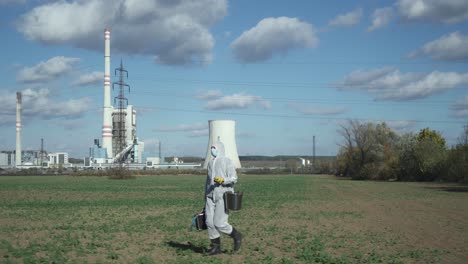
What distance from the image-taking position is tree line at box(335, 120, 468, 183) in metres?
54.7

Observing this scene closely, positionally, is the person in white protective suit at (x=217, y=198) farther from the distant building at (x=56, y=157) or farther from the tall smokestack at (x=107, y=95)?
the distant building at (x=56, y=157)

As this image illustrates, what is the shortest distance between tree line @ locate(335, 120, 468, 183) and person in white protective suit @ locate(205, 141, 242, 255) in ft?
144

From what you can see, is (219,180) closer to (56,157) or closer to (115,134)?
(115,134)

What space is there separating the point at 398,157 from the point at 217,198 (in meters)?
59.7

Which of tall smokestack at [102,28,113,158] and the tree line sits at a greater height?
tall smokestack at [102,28,113,158]

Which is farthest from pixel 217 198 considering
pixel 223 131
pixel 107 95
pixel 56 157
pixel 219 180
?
pixel 56 157

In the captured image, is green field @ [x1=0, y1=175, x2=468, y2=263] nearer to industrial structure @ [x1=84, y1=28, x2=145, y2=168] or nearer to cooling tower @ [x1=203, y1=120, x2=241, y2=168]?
cooling tower @ [x1=203, y1=120, x2=241, y2=168]

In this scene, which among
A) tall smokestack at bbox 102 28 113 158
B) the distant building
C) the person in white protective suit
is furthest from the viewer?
the distant building

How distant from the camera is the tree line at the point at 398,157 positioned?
5466cm

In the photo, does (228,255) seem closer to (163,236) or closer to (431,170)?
(163,236)

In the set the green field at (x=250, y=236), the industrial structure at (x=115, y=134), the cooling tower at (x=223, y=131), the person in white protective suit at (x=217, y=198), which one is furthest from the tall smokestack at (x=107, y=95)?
the person in white protective suit at (x=217, y=198)

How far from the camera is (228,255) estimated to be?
10492 millimetres

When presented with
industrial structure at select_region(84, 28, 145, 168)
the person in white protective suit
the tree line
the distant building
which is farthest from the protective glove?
the distant building

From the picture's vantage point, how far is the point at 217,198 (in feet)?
34.1
